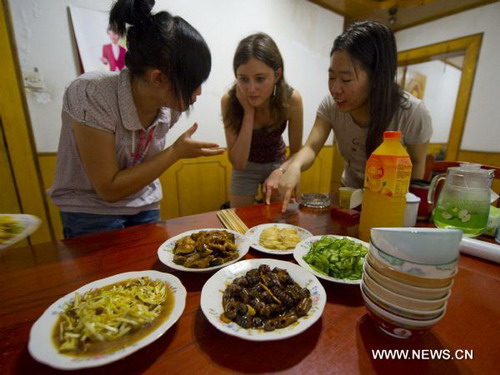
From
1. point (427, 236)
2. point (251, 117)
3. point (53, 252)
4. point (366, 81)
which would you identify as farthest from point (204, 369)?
point (251, 117)

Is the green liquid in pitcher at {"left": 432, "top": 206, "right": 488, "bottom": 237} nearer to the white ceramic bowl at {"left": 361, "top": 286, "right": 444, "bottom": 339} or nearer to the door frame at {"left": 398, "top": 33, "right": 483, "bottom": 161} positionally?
the white ceramic bowl at {"left": 361, "top": 286, "right": 444, "bottom": 339}

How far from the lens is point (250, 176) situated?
2230mm

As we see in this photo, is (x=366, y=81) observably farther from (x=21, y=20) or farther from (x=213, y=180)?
(x=21, y=20)

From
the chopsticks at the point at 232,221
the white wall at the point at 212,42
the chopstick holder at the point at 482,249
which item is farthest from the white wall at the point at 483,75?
the chopsticks at the point at 232,221

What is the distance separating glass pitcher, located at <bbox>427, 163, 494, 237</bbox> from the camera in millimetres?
940

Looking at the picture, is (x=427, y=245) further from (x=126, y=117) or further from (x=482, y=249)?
(x=126, y=117)

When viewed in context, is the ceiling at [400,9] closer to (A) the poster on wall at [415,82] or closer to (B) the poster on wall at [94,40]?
(A) the poster on wall at [415,82]

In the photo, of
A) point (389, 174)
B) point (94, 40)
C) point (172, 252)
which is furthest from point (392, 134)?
point (94, 40)

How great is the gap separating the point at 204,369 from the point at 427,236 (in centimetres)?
51

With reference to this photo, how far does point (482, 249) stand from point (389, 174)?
0.42 m

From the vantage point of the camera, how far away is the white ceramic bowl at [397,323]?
0.50 metres

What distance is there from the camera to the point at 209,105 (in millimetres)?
3213

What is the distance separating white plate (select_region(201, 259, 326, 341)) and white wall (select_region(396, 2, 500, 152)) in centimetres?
484

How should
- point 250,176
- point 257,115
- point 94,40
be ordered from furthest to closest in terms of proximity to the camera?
point 94,40 < point 250,176 < point 257,115
